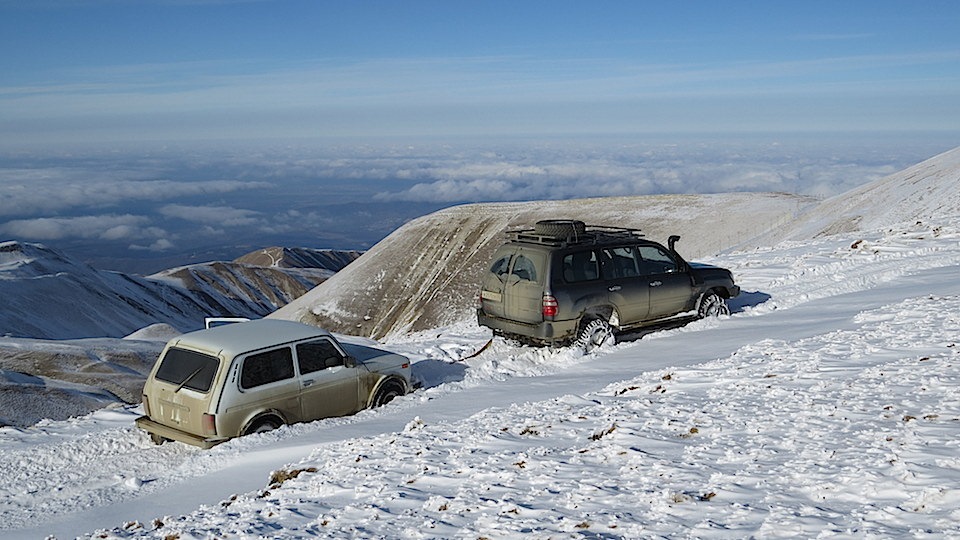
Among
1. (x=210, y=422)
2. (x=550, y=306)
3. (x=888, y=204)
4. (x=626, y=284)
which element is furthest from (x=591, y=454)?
(x=888, y=204)

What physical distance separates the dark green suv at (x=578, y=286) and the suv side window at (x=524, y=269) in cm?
2

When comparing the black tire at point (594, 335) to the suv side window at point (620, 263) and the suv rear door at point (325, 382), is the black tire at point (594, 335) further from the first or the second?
the suv rear door at point (325, 382)

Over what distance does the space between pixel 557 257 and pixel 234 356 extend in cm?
544

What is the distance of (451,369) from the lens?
13.4 metres

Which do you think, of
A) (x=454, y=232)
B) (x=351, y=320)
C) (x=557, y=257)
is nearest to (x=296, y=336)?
(x=557, y=257)

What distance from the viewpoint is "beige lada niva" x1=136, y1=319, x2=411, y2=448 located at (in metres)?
9.58

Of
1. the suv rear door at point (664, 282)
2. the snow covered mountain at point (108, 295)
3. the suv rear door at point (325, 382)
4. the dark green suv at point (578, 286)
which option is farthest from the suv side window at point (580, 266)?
the snow covered mountain at point (108, 295)

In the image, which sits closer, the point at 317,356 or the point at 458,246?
the point at 317,356

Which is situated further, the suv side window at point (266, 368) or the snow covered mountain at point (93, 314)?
the snow covered mountain at point (93, 314)

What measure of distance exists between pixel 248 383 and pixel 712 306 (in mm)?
9196

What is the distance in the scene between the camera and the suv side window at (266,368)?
9797 mm

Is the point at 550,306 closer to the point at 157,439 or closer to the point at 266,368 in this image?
the point at 266,368

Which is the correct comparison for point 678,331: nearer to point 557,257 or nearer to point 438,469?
point 557,257

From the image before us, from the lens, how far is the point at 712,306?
49.7ft
